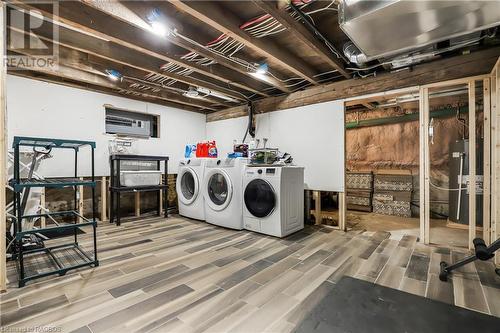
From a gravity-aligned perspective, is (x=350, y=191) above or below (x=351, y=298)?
above

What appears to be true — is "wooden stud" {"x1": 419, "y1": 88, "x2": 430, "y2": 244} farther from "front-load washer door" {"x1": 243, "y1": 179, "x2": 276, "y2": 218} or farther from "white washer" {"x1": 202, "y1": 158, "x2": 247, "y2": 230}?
"white washer" {"x1": 202, "y1": 158, "x2": 247, "y2": 230}

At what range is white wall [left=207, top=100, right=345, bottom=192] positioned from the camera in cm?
342

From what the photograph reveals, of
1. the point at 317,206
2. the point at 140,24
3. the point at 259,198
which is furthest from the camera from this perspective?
the point at 317,206

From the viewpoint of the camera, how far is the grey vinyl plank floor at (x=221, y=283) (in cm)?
138

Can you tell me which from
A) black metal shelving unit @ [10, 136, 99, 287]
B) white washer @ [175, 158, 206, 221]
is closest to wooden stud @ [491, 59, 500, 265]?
white washer @ [175, 158, 206, 221]

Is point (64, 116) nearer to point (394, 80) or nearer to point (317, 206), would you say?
point (317, 206)

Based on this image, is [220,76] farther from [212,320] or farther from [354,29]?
[212,320]

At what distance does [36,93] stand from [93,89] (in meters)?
0.72

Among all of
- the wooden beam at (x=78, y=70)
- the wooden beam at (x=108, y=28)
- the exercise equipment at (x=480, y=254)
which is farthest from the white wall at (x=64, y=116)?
the exercise equipment at (x=480, y=254)

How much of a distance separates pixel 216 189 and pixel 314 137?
1.78 metres

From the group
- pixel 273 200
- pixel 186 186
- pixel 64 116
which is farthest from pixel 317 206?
pixel 64 116

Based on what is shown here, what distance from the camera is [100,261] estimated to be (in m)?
2.19

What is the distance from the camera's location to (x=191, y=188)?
4113 mm

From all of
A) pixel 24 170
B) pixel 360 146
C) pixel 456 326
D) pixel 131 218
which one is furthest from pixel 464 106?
pixel 24 170
